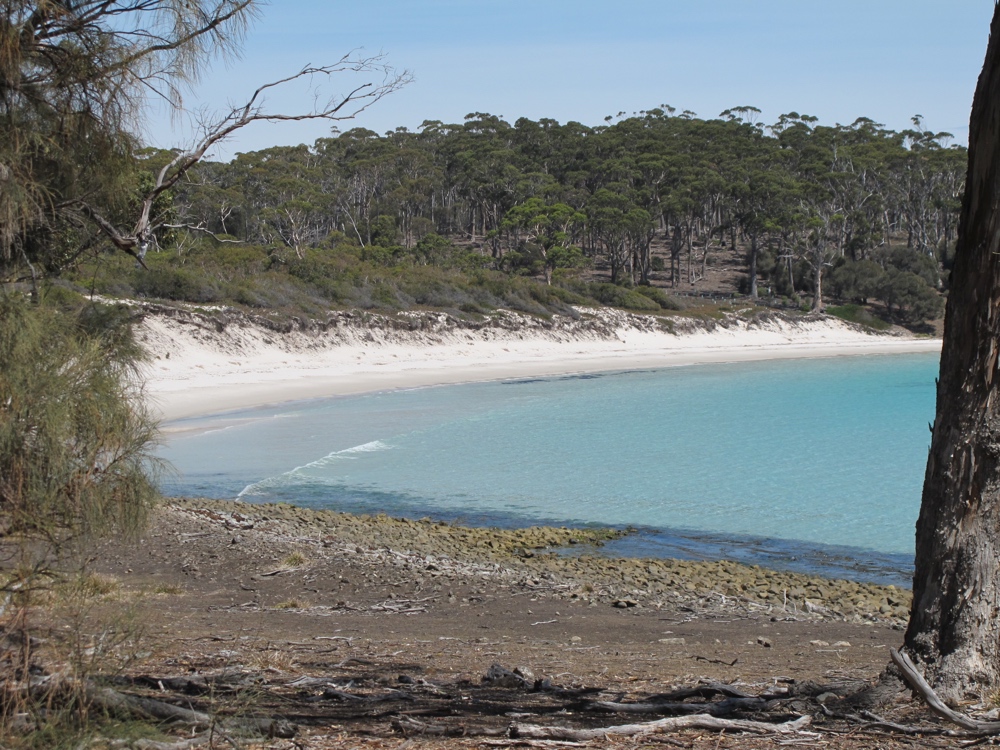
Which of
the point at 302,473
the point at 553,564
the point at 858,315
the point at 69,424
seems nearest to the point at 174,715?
the point at 69,424

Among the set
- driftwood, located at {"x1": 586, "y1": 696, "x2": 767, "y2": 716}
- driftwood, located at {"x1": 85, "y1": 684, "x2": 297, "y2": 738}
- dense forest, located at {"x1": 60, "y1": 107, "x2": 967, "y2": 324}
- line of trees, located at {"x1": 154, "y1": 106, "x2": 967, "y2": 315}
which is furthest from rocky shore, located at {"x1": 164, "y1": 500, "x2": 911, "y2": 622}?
→ line of trees, located at {"x1": 154, "y1": 106, "x2": 967, "y2": 315}

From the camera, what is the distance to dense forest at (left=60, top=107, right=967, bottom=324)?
45.8 m

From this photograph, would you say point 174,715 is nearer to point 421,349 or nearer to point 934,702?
point 934,702

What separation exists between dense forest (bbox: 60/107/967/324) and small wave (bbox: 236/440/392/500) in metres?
19.2

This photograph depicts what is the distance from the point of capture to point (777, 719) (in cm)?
365

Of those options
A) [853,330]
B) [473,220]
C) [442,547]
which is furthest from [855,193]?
[442,547]

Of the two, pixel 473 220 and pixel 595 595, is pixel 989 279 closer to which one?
pixel 595 595

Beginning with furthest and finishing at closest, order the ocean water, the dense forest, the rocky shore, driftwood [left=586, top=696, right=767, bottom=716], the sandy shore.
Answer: the dense forest
the sandy shore
the ocean water
the rocky shore
driftwood [left=586, top=696, right=767, bottom=716]

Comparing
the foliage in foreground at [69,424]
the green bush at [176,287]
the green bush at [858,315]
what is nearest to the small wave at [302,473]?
the foliage in foreground at [69,424]

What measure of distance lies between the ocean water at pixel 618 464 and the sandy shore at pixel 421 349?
223 centimetres

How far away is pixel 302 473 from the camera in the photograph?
15141 millimetres

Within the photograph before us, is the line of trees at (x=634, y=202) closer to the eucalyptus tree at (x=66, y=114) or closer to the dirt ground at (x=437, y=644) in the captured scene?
the dirt ground at (x=437, y=644)

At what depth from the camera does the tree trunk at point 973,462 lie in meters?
3.60

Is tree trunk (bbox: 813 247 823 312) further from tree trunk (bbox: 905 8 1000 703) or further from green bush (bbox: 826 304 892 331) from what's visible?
tree trunk (bbox: 905 8 1000 703)
